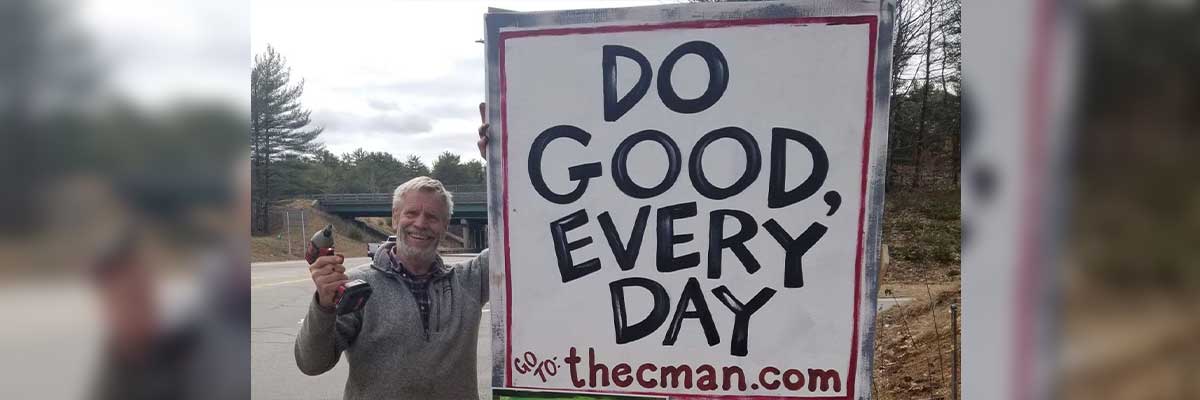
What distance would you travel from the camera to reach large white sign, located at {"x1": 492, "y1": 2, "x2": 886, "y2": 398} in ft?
5.47

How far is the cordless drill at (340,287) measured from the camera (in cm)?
183

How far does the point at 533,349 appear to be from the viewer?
1.79 meters

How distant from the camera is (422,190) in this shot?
1.98m

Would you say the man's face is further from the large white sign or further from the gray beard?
the large white sign

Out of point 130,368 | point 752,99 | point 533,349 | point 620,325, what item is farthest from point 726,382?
point 130,368

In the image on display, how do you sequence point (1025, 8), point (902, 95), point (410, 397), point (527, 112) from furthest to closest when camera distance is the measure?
1. point (902, 95)
2. point (410, 397)
3. point (527, 112)
4. point (1025, 8)

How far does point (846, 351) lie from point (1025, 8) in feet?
3.00

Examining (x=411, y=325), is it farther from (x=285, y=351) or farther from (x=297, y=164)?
(x=297, y=164)

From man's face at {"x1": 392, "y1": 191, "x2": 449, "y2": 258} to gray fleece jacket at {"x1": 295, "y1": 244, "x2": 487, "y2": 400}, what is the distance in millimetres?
60

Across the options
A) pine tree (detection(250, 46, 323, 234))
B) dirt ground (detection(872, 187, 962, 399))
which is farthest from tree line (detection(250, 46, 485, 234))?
dirt ground (detection(872, 187, 962, 399))

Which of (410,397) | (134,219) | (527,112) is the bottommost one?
(410,397)

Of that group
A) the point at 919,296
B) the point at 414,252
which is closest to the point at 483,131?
the point at 414,252

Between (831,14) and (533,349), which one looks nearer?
(831,14)

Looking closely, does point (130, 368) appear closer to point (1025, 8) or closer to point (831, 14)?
point (1025, 8)
